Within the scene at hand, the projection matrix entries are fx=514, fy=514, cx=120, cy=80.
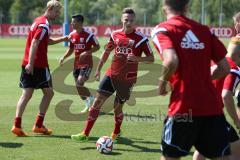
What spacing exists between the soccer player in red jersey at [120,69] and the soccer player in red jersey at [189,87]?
3833 mm

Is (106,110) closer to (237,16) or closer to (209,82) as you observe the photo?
(237,16)

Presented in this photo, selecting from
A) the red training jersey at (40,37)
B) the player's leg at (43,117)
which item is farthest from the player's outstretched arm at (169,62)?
the player's leg at (43,117)


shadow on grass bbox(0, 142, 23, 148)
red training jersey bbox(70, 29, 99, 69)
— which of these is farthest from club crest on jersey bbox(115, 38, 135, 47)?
red training jersey bbox(70, 29, 99, 69)

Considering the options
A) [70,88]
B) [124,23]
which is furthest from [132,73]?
[70,88]

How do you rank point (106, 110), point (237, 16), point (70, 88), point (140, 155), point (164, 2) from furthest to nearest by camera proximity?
point (70, 88), point (106, 110), point (140, 155), point (237, 16), point (164, 2)

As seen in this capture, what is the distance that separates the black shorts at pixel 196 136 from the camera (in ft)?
14.5

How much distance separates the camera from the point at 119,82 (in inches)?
336

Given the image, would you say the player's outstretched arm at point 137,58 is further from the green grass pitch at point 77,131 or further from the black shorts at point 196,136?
the black shorts at point 196,136

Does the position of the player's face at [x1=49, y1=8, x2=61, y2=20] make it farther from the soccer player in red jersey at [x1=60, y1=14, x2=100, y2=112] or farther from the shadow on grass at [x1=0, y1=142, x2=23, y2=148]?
the soccer player in red jersey at [x1=60, y1=14, x2=100, y2=112]

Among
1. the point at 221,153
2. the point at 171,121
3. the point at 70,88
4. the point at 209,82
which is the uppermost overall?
the point at 209,82

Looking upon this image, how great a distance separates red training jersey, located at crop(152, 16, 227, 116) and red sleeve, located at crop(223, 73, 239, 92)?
0.94 meters

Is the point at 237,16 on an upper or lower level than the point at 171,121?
upper

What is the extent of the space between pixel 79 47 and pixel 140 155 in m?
4.91

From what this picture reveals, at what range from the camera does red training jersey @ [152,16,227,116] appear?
431 cm
